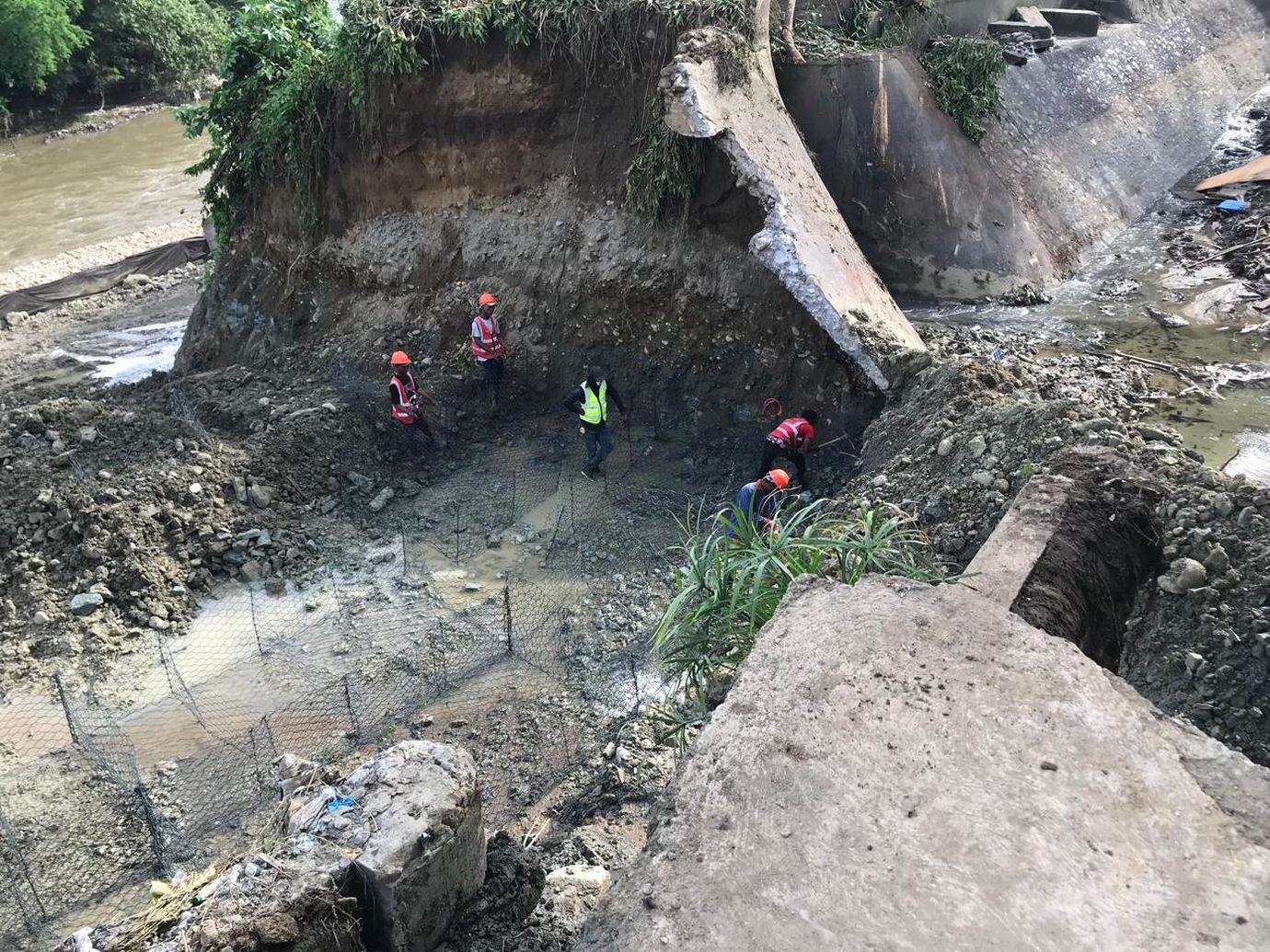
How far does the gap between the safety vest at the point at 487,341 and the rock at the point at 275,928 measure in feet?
21.4

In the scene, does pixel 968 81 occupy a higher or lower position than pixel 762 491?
higher

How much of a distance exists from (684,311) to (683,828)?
6.87 m

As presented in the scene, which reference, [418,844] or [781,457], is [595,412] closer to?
[781,457]

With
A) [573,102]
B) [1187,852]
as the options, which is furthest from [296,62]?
[1187,852]

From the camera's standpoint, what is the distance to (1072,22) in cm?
1510

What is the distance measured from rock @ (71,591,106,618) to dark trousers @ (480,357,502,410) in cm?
405

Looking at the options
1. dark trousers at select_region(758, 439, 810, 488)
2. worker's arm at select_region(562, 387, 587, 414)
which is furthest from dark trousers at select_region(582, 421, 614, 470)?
dark trousers at select_region(758, 439, 810, 488)

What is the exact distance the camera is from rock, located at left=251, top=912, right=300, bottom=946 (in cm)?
358

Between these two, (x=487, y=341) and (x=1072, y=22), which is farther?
(x=1072, y=22)

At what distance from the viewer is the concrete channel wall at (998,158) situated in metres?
10.7

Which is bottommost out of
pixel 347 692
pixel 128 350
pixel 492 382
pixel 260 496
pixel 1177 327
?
pixel 347 692

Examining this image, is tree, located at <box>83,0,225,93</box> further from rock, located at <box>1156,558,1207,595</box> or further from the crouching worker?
rock, located at <box>1156,558,1207,595</box>

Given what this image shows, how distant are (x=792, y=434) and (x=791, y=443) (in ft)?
0.24

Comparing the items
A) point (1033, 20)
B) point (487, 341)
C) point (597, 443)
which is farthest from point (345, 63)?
point (1033, 20)
